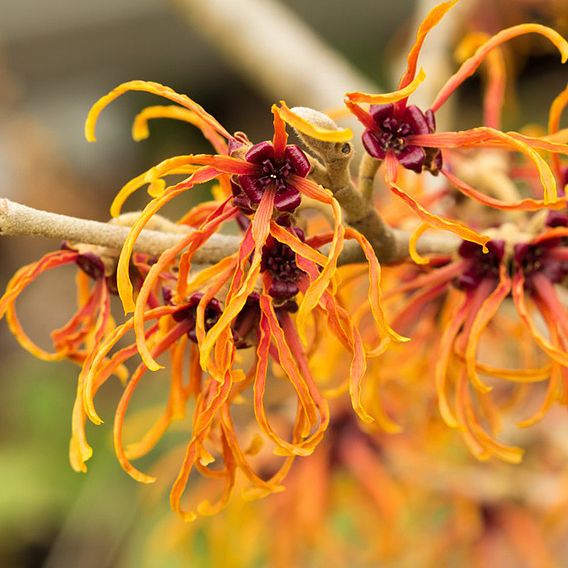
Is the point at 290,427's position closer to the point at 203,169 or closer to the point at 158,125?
the point at 203,169

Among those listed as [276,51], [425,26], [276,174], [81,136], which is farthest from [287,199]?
[81,136]

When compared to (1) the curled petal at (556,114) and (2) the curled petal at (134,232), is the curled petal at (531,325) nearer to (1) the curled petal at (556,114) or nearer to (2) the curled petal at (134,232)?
(1) the curled petal at (556,114)

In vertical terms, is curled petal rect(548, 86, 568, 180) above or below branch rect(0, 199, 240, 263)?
above

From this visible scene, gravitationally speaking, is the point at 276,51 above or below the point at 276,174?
below

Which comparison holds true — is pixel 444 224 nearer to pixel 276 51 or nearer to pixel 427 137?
pixel 427 137

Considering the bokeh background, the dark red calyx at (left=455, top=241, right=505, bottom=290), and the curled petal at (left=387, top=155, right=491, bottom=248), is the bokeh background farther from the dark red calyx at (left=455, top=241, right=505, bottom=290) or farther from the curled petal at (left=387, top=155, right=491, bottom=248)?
the curled petal at (left=387, top=155, right=491, bottom=248)

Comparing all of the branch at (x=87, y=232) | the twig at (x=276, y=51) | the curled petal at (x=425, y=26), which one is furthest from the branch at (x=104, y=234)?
the twig at (x=276, y=51)

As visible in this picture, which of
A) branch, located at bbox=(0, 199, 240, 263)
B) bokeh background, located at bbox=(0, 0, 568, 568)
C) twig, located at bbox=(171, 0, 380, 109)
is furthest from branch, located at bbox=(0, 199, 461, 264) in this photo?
bokeh background, located at bbox=(0, 0, 568, 568)
